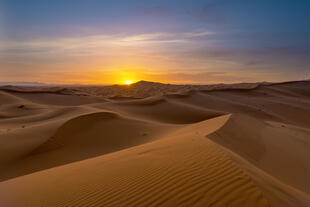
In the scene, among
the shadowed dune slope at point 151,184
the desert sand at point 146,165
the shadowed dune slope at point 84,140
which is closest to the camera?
the shadowed dune slope at point 151,184

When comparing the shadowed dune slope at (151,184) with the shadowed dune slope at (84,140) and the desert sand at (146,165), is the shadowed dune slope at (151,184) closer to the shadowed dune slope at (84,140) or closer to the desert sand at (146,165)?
the desert sand at (146,165)

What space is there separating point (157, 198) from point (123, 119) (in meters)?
5.89

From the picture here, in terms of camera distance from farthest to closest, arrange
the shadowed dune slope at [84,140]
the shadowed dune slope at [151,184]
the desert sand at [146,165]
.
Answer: the shadowed dune slope at [84,140], the desert sand at [146,165], the shadowed dune slope at [151,184]

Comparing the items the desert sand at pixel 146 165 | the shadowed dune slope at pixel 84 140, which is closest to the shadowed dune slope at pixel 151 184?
the desert sand at pixel 146 165

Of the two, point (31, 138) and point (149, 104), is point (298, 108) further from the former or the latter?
point (31, 138)

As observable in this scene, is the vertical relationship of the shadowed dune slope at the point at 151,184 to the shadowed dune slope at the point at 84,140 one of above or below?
above

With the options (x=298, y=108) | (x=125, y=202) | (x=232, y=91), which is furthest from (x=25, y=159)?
(x=232, y=91)

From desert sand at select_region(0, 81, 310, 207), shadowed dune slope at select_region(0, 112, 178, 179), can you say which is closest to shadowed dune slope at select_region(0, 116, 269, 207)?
desert sand at select_region(0, 81, 310, 207)

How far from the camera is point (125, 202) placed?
2145mm

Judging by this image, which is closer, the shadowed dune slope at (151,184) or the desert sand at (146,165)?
the shadowed dune slope at (151,184)

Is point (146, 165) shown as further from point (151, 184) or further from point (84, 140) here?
point (84, 140)

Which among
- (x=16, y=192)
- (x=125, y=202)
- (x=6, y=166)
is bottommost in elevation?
(x=6, y=166)

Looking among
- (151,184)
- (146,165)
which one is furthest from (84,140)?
(151,184)

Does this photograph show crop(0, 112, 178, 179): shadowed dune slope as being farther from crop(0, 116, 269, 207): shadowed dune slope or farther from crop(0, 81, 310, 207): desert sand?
crop(0, 116, 269, 207): shadowed dune slope
